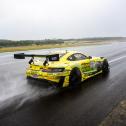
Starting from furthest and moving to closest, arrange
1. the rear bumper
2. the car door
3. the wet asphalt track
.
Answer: the car door
the rear bumper
the wet asphalt track

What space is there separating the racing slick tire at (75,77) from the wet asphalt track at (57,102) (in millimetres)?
251

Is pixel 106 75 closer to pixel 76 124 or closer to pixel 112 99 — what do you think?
pixel 112 99

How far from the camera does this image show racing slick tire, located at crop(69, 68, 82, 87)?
29.8 ft

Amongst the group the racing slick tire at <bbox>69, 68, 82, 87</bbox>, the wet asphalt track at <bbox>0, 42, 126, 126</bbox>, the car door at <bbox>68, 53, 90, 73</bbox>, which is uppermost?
the car door at <bbox>68, 53, 90, 73</bbox>

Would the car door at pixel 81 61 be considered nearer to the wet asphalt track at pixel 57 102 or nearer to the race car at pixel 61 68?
the race car at pixel 61 68

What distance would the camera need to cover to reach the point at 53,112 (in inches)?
248

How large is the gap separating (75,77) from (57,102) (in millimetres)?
2216

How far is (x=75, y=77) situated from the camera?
30.3ft

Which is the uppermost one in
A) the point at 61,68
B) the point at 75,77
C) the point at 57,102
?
the point at 61,68

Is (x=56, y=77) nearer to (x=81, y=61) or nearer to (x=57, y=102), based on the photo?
(x=57, y=102)

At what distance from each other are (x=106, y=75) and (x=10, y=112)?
239 inches

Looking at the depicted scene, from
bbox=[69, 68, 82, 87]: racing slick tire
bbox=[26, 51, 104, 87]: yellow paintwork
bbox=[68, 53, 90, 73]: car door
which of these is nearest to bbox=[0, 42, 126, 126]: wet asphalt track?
bbox=[69, 68, 82, 87]: racing slick tire

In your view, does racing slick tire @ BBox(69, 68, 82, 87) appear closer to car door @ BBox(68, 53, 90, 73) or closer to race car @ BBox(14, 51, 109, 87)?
race car @ BBox(14, 51, 109, 87)

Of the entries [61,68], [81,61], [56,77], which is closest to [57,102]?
[56,77]
